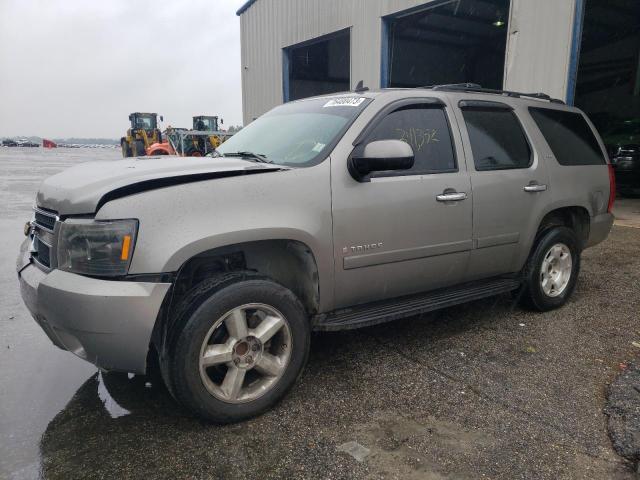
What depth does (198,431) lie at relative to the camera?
2.57 meters

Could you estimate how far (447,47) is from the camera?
2159 cm

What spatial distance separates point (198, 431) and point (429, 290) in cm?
182

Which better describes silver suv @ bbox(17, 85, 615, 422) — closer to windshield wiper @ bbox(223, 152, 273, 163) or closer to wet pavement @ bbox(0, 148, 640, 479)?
windshield wiper @ bbox(223, 152, 273, 163)

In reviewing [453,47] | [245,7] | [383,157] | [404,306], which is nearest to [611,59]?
[453,47]

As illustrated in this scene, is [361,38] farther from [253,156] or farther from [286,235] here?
[286,235]

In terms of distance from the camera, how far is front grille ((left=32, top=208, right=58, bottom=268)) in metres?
2.60

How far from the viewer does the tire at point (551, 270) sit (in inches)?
162

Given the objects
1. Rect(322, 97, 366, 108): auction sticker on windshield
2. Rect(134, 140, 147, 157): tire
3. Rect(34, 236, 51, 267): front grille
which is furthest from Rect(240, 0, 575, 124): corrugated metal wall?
Rect(134, 140, 147, 157): tire

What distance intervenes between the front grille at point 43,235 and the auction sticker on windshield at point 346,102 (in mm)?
1904

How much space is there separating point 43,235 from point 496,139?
10.6 feet

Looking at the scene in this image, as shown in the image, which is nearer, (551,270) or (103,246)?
(103,246)

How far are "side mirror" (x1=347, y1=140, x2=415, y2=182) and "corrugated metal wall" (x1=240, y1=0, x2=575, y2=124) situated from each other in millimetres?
6453

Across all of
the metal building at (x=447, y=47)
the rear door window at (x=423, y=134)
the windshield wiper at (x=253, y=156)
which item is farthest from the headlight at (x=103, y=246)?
the metal building at (x=447, y=47)

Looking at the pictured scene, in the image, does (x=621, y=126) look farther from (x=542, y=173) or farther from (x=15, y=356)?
(x=15, y=356)
